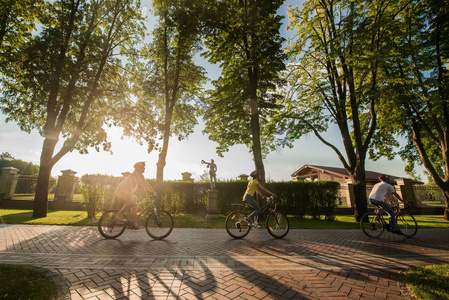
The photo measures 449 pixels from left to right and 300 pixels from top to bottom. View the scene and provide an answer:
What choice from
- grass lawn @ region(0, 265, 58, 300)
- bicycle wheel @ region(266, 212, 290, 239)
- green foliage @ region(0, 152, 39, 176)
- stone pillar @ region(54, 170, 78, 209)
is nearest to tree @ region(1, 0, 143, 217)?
stone pillar @ region(54, 170, 78, 209)

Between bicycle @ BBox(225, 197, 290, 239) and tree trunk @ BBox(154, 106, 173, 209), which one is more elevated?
tree trunk @ BBox(154, 106, 173, 209)

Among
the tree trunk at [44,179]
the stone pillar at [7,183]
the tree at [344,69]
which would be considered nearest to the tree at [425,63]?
the tree at [344,69]

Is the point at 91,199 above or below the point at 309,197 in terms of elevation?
below

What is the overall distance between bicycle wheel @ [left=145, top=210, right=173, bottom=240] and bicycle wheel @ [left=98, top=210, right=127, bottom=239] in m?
0.73

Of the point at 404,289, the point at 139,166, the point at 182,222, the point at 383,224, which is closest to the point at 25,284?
the point at 139,166

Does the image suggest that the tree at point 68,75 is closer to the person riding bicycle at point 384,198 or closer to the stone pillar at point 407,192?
the person riding bicycle at point 384,198

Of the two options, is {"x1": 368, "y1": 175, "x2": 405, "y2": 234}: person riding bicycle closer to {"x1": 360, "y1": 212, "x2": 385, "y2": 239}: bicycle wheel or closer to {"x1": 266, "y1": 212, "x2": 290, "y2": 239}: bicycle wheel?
{"x1": 360, "y1": 212, "x2": 385, "y2": 239}: bicycle wheel

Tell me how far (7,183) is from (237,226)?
60.5 ft

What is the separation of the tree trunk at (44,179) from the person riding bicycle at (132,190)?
8.15 meters

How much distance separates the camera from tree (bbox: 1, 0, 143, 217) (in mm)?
11062

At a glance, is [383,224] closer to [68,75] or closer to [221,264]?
[221,264]

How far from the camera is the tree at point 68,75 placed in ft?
36.3

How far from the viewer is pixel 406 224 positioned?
279 inches

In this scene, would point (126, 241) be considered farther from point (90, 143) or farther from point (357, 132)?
point (357, 132)
